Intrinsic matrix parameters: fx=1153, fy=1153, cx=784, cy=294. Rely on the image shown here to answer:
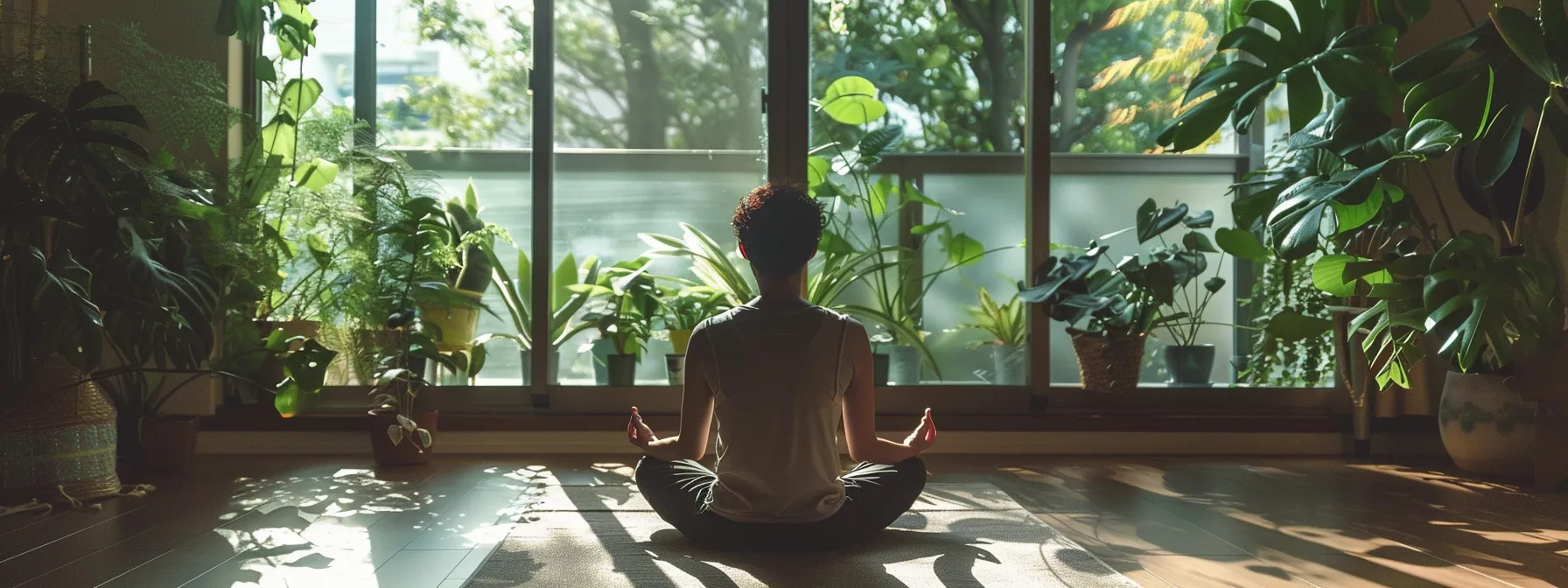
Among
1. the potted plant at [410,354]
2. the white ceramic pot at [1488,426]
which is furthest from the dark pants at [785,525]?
the white ceramic pot at [1488,426]

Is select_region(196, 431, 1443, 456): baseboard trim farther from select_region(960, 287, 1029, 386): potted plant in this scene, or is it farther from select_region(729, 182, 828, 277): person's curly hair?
select_region(729, 182, 828, 277): person's curly hair

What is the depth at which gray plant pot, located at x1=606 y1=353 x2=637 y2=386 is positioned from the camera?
4488mm

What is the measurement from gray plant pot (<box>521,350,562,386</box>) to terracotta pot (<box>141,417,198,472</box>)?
1.23 m

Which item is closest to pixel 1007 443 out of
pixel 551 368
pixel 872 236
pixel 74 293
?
pixel 872 236

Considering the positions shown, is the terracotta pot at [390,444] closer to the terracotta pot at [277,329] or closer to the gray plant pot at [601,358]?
the terracotta pot at [277,329]

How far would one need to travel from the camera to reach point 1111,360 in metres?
4.38

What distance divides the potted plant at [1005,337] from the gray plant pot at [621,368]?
137 centimetres

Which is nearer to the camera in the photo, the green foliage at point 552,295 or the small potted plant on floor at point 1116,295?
the small potted plant on floor at point 1116,295

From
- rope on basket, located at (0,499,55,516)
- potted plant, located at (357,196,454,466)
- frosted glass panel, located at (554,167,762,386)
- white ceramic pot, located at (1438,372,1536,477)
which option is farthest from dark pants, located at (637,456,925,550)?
white ceramic pot, located at (1438,372,1536,477)

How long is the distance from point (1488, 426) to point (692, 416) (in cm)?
276

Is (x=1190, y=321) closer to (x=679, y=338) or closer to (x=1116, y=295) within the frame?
(x=1116, y=295)

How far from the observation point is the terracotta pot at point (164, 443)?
A: 146 inches

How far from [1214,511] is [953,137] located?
2.06 m

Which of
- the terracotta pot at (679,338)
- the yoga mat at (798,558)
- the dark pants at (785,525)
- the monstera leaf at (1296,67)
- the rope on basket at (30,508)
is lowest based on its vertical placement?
the rope on basket at (30,508)
